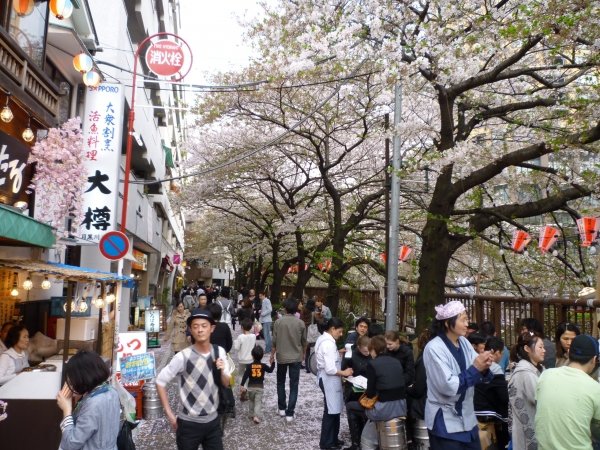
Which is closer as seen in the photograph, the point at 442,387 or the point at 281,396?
the point at 442,387

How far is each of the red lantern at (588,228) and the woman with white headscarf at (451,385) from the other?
24.5 ft

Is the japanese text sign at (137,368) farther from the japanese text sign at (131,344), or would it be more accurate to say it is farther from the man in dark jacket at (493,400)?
the man in dark jacket at (493,400)

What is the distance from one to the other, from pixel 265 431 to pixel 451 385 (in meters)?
4.84

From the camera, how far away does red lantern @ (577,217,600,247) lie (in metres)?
10.7

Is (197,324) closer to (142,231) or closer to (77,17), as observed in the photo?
(77,17)

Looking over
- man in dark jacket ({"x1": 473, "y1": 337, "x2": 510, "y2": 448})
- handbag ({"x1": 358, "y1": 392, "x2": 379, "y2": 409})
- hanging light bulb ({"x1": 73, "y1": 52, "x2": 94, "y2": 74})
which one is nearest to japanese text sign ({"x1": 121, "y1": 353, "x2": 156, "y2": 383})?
handbag ({"x1": 358, "y1": 392, "x2": 379, "y2": 409})

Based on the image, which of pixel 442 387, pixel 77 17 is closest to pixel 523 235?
pixel 442 387

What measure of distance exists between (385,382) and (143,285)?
2566 centimetres

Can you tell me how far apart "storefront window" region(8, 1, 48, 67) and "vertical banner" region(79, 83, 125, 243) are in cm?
356

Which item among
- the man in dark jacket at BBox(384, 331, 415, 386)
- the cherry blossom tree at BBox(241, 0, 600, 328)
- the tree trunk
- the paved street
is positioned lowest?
the paved street

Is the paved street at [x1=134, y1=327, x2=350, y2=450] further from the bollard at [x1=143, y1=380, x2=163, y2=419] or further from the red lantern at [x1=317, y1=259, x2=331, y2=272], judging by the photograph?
the red lantern at [x1=317, y1=259, x2=331, y2=272]

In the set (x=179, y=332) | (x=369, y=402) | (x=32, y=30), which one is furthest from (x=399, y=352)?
(x=32, y=30)

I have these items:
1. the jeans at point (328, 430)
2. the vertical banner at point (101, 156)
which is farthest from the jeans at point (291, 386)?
the vertical banner at point (101, 156)

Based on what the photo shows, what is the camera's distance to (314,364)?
330 inches
